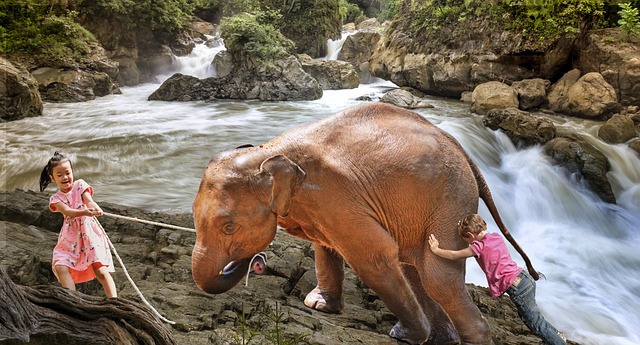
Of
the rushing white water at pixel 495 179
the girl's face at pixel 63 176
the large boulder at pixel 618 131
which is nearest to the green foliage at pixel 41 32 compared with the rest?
the rushing white water at pixel 495 179

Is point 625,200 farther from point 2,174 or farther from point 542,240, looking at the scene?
point 2,174

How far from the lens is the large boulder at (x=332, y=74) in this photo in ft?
44.5

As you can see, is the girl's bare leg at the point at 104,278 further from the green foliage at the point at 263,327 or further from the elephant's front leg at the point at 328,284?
the elephant's front leg at the point at 328,284

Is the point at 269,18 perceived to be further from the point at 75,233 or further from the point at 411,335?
the point at 411,335

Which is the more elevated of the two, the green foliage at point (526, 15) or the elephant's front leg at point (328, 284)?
the green foliage at point (526, 15)

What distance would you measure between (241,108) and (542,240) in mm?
6656

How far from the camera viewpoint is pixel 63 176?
1.97m

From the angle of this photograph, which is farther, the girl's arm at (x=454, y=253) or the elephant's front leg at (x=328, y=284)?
the elephant's front leg at (x=328, y=284)

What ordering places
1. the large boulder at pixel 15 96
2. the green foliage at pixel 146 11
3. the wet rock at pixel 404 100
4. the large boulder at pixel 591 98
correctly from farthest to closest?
1. the green foliage at pixel 146 11
2. the wet rock at pixel 404 100
3. the large boulder at pixel 591 98
4. the large boulder at pixel 15 96

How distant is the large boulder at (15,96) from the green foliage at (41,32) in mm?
1508

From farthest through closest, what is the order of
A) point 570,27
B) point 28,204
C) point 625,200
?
point 570,27, point 625,200, point 28,204

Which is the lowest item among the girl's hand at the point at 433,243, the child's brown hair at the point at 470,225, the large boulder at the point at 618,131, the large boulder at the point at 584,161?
the large boulder at the point at 584,161

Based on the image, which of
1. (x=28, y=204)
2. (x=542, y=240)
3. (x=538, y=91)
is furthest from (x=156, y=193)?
(x=538, y=91)

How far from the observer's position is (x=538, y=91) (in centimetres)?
923
